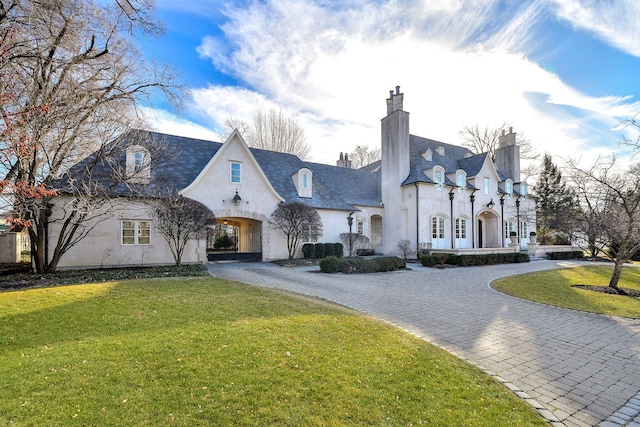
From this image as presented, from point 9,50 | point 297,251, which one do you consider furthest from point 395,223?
point 9,50

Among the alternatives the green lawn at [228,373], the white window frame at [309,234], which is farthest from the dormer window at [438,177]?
the green lawn at [228,373]

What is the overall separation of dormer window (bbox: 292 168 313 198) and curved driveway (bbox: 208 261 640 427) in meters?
9.50

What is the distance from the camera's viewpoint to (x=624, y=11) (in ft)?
29.7

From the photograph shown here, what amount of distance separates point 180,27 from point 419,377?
1164cm

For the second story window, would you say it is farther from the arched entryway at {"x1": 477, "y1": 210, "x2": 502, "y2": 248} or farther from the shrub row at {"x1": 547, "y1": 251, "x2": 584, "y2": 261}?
the shrub row at {"x1": 547, "y1": 251, "x2": 584, "y2": 261}

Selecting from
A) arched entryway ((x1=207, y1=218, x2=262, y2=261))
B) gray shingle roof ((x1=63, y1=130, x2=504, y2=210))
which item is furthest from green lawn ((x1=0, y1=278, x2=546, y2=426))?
arched entryway ((x1=207, y1=218, x2=262, y2=261))

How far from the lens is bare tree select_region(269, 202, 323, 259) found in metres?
17.0

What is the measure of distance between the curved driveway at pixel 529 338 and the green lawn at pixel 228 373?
66 centimetres

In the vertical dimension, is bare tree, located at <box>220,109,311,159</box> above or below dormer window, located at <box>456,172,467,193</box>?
above

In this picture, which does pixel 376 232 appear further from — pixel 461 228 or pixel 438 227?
pixel 461 228

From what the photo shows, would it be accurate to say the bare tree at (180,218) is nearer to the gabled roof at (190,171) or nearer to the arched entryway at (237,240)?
the arched entryway at (237,240)

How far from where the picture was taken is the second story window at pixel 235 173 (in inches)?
679

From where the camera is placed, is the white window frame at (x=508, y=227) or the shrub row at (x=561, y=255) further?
the white window frame at (x=508, y=227)

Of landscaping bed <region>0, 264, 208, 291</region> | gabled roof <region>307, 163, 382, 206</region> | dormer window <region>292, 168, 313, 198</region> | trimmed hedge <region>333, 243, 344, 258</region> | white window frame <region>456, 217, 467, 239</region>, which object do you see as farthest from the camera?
white window frame <region>456, 217, 467, 239</region>
